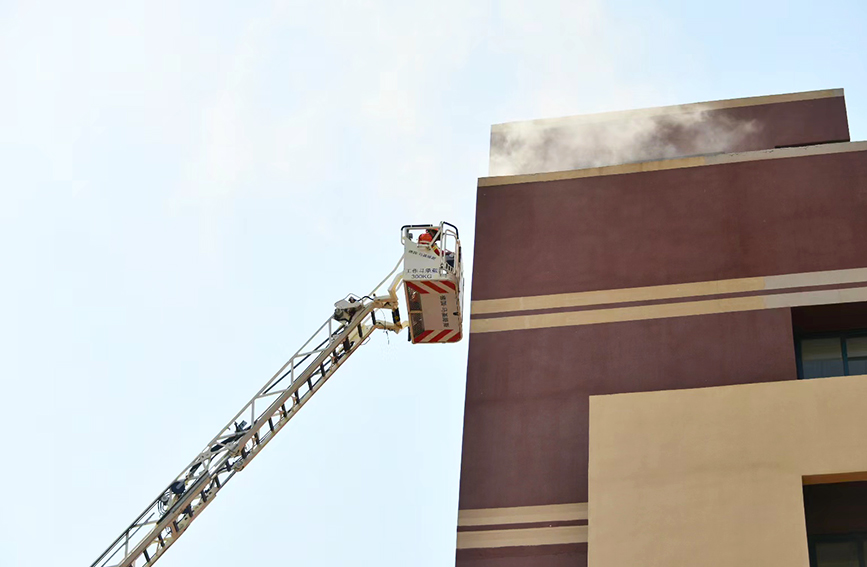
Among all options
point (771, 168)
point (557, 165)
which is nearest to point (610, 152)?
point (557, 165)

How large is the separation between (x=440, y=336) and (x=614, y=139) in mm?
6924

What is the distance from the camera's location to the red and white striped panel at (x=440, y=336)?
22.2 meters

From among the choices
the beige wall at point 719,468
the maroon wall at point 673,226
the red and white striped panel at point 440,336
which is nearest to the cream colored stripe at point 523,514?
the beige wall at point 719,468

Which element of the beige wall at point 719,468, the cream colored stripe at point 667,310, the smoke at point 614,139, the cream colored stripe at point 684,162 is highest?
the smoke at point 614,139

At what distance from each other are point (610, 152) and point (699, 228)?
4.88 meters

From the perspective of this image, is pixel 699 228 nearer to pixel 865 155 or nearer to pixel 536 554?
pixel 865 155

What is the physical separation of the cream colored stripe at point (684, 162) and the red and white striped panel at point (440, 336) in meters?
3.25

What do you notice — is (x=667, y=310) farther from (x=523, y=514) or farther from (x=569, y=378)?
(x=523, y=514)

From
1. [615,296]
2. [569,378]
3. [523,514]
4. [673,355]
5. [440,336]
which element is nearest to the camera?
[523,514]

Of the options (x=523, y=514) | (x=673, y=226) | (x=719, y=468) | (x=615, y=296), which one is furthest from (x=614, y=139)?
(x=719, y=468)

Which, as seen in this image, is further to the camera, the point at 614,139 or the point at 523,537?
the point at 614,139

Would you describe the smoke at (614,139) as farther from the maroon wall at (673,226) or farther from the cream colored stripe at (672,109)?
the maroon wall at (673,226)

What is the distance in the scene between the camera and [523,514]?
20.3 m

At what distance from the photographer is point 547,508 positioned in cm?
2025
